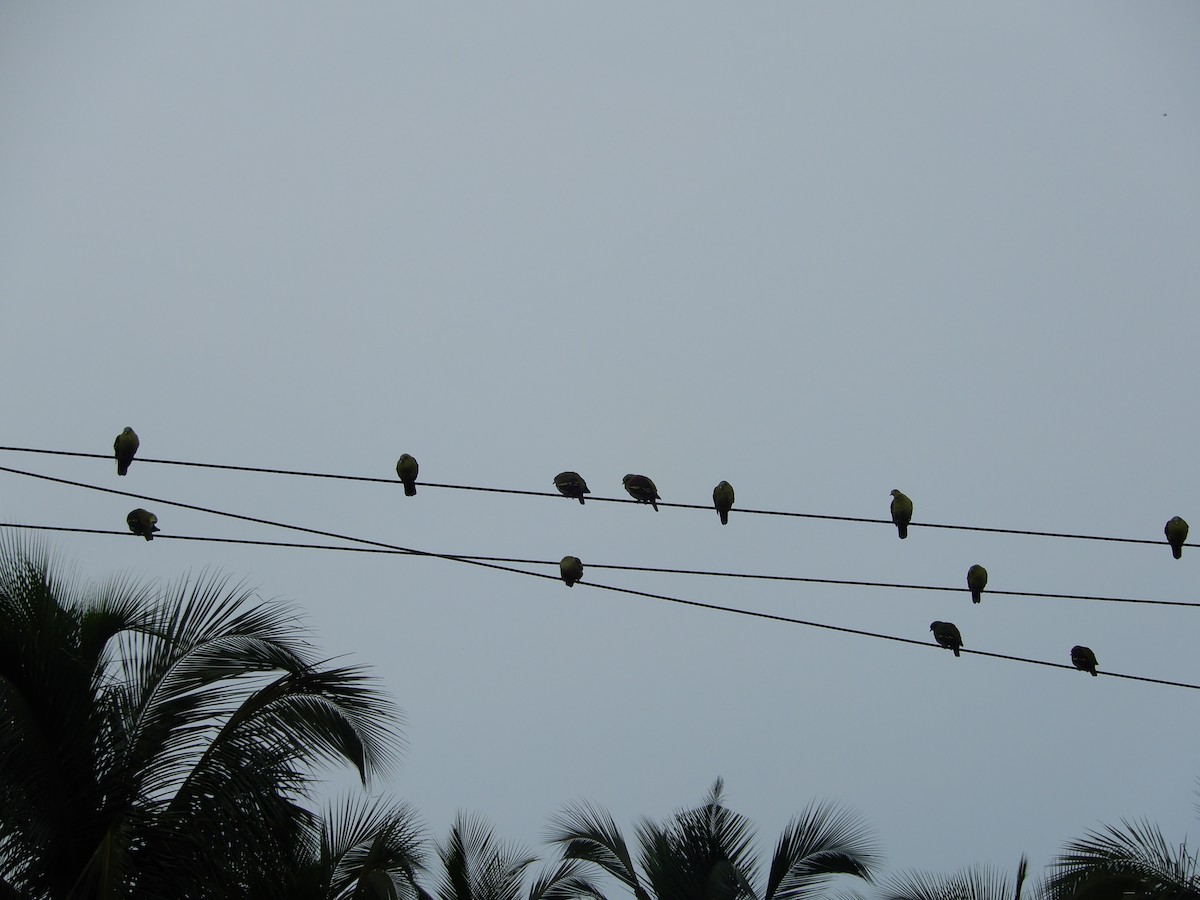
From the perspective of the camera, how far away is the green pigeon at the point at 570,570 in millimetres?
11164

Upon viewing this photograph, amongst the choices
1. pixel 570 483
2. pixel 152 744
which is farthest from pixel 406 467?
pixel 152 744

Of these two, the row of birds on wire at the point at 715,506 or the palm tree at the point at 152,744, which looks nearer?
the palm tree at the point at 152,744

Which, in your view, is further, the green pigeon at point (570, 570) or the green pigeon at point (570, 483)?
the green pigeon at point (570, 483)

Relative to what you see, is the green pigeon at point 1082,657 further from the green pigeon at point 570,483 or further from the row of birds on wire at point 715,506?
the green pigeon at point 570,483

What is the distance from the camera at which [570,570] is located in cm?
1139

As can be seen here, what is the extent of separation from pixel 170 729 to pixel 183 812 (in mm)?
620

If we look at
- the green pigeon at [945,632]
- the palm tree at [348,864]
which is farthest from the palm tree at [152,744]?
the green pigeon at [945,632]

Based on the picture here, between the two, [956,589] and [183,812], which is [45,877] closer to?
[183,812]

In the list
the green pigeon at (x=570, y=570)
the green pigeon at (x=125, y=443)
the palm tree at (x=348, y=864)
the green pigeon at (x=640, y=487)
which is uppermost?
the green pigeon at (x=640, y=487)

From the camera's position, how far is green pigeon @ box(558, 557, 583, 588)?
11164 millimetres

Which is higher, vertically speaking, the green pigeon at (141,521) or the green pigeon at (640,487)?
the green pigeon at (640,487)

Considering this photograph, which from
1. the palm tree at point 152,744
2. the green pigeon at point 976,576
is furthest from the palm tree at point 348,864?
the green pigeon at point 976,576

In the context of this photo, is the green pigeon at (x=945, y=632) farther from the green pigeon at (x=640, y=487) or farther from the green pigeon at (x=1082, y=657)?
the green pigeon at (x=640, y=487)

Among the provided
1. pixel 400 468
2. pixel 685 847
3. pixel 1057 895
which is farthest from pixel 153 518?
pixel 1057 895
